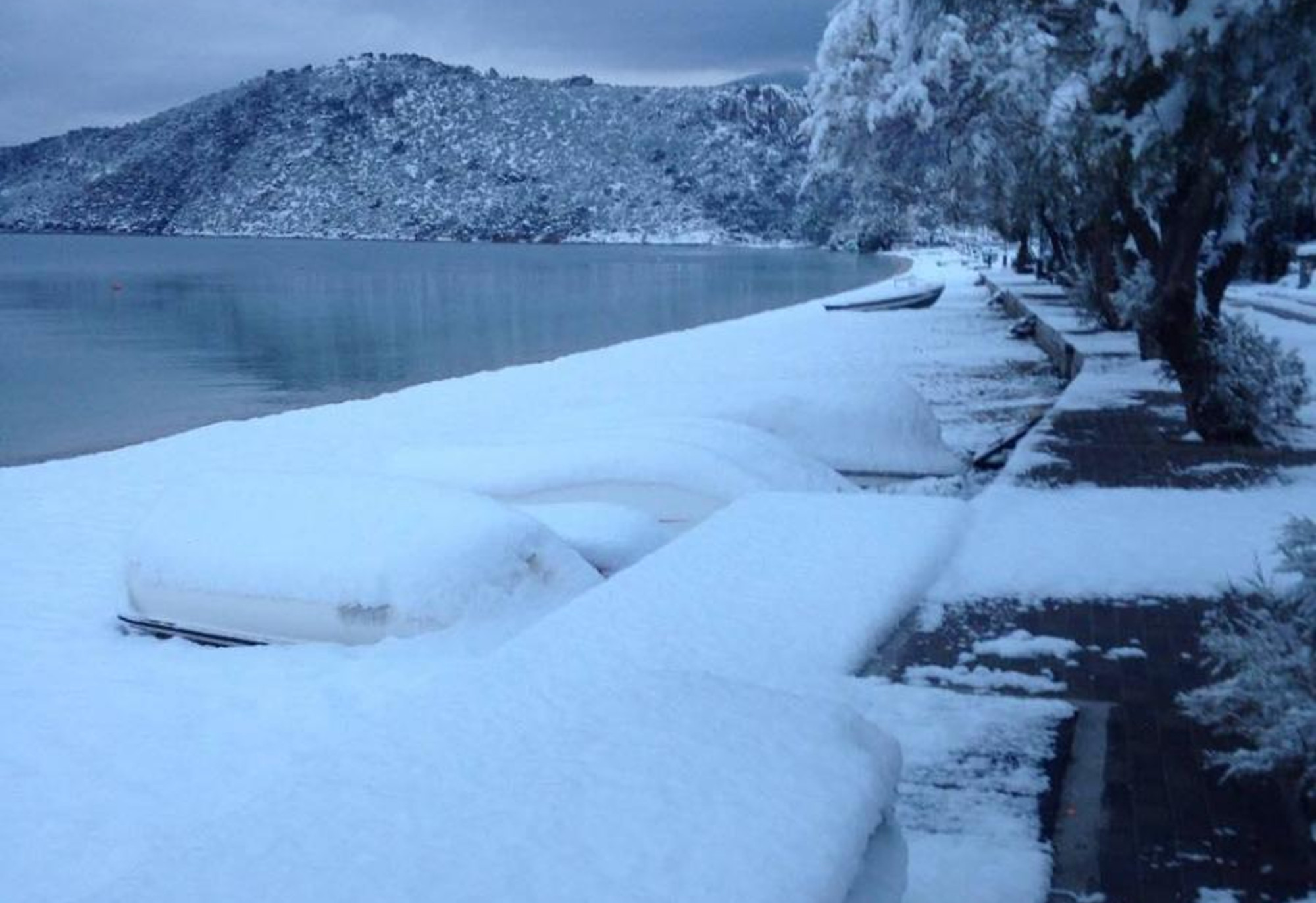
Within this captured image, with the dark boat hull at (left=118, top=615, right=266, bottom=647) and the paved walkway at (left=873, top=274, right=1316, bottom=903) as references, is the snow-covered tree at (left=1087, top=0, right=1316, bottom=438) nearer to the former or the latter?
the paved walkway at (left=873, top=274, right=1316, bottom=903)

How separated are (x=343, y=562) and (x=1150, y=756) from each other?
5337mm

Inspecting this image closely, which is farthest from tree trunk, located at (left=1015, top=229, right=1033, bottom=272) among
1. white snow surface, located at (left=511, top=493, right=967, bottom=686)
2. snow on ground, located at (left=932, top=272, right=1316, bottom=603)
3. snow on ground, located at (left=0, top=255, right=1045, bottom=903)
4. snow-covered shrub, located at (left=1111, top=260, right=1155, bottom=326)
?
white snow surface, located at (left=511, top=493, right=967, bottom=686)

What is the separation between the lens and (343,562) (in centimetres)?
873

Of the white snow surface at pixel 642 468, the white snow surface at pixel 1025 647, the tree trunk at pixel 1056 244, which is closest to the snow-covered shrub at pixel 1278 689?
the white snow surface at pixel 1025 647

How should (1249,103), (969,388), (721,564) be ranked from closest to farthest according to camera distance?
(1249,103)
(721,564)
(969,388)

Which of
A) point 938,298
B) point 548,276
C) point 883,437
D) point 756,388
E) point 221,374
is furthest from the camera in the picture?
point 548,276

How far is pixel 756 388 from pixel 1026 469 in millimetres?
5589

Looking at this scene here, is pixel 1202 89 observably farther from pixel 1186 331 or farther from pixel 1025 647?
pixel 1186 331

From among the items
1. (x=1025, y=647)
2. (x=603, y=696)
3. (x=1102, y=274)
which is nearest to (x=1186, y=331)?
(x=1025, y=647)

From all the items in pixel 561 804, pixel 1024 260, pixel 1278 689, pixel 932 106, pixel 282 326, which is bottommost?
pixel 282 326

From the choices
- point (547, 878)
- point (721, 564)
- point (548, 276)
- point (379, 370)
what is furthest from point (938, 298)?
point (548, 276)

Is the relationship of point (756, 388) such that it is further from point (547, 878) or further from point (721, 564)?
point (547, 878)

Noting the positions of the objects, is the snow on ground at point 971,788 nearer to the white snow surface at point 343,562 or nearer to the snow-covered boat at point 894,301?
the white snow surface at point 343,562

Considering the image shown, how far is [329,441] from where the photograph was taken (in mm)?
20312
